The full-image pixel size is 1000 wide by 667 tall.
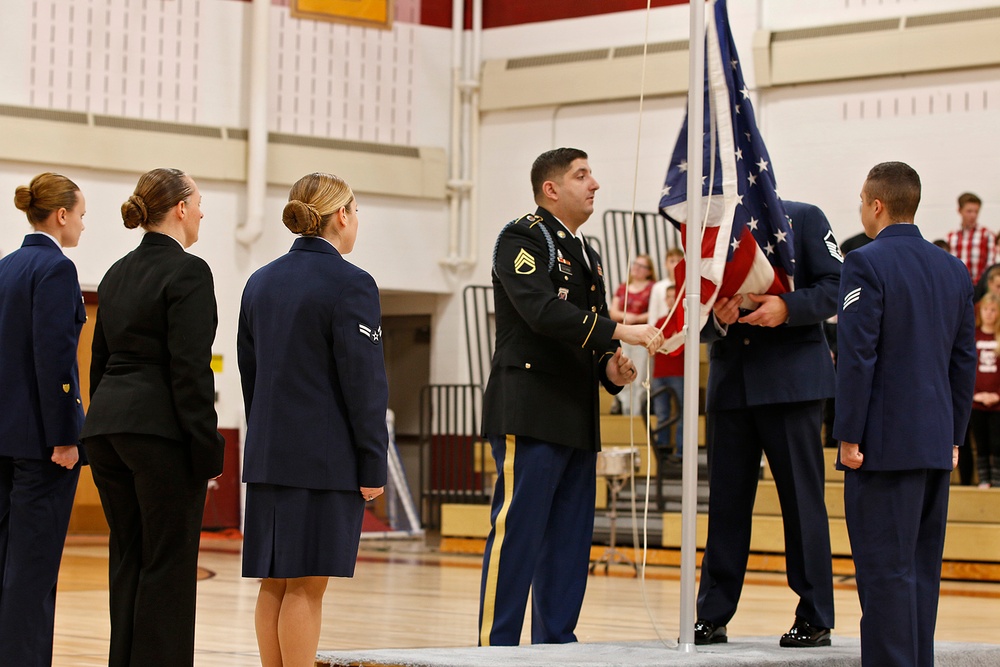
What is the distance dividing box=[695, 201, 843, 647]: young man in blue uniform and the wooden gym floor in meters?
0.30

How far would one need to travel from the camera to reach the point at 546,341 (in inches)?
168

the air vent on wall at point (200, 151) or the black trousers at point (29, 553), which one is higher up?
the air vent on wall at point (200, 151)

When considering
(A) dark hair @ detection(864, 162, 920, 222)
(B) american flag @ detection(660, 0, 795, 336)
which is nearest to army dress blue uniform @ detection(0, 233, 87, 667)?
(B) american flag @ detection(660, 0, 795, 336)

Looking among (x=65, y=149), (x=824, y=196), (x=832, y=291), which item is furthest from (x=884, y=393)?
(x=65, y=149)

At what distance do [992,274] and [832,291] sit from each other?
517cm

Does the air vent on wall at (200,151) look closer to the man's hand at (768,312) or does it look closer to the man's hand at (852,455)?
the man's hand at (768,312)

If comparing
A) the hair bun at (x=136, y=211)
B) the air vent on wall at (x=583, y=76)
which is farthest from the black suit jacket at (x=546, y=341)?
the air vent on wall at (x=583, y=76)

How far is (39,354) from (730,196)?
2113mm

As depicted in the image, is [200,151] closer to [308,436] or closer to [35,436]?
[35,436]

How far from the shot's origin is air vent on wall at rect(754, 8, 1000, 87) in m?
10.5

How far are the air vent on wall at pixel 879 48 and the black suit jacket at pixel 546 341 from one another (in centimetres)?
729

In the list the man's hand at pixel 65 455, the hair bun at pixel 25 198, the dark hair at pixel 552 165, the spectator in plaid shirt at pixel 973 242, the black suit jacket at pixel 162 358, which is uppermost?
the spectator in plaid shirt at pixel 973 242

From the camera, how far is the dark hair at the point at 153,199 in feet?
11.7

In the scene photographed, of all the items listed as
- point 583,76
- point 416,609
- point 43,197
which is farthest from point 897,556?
point 583,76
